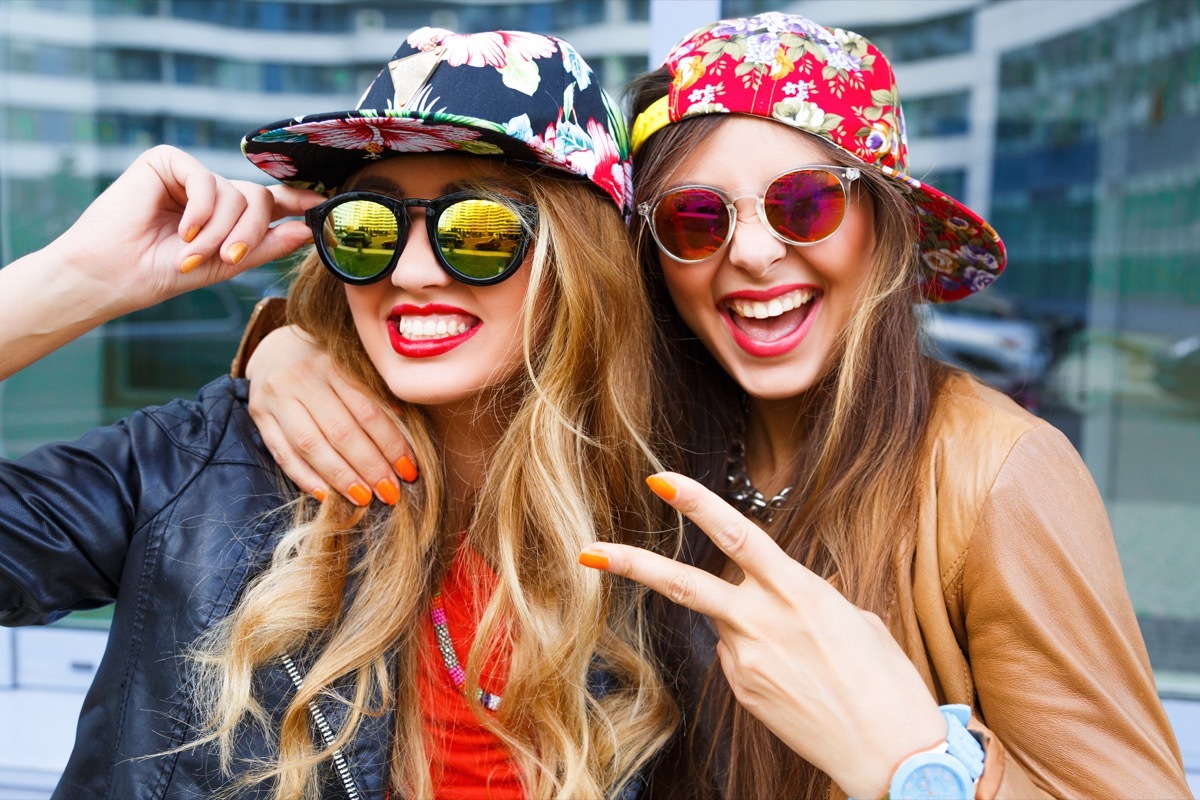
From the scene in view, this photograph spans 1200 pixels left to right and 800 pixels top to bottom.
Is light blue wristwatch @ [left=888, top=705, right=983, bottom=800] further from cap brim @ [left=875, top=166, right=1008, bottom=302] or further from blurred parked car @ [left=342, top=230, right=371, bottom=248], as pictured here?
blurred parked car @ [left=342, top=230, right=371, bottom=248]

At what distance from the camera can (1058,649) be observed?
134cm

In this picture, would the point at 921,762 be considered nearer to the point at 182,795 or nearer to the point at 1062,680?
the point at 1062,680

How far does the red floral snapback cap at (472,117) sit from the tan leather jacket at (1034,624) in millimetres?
843

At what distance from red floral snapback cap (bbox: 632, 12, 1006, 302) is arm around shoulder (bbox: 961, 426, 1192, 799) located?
2.06ft

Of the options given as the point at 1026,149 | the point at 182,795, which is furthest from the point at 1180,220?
the point at 182,795

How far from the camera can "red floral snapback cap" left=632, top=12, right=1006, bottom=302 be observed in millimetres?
1654

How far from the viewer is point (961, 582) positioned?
1.46m

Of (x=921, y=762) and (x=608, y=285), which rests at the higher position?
(x=608, y=285)

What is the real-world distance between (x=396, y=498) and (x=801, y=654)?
2.73 feet

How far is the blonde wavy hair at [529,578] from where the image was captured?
1525 mm

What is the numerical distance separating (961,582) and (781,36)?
1066mm

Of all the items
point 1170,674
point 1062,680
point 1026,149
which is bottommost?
point 1170,674

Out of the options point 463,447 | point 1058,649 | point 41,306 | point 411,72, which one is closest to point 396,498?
point 463,447

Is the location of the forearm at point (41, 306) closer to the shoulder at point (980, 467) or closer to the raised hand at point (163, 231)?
the raised hand at point (163, 231)
